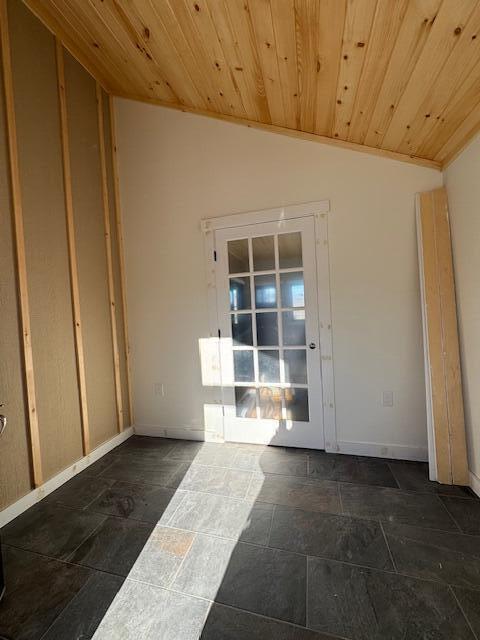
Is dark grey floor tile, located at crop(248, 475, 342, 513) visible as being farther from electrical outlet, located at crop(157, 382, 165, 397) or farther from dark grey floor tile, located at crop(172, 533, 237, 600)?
electrical outlet, located at crop(157, 382, 165, 397)

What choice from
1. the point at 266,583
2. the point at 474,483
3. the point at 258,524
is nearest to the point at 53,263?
the point at 258,524

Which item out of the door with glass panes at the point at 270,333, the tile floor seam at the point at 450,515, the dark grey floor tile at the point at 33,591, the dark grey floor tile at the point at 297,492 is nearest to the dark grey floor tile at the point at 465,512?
the tile floor seam at the point at 450,515

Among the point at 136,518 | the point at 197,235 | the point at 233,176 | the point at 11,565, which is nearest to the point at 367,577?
the point at 136,518

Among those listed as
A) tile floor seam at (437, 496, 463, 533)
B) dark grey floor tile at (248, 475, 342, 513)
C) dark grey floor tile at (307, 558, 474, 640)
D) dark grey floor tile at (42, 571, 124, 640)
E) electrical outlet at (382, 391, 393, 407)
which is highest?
electrical outlet at (382, 391, 393, 407)

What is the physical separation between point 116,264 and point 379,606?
3.13 meters

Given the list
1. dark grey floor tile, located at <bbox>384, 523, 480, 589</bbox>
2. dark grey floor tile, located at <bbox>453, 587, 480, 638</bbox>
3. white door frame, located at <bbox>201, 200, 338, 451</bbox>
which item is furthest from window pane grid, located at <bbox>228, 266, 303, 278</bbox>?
dark grey floor tile, located at <bbox>453, 587, 480, 638</bbox>

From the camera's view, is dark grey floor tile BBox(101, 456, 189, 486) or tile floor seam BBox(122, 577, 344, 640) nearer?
tile floor seam BBox(122, 577, 344, 640)

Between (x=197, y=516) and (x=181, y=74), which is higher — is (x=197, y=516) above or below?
below

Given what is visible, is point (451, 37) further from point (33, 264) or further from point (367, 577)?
point (33, 264)

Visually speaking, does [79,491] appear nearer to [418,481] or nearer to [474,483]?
[418,481]

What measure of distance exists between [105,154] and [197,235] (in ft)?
4.10

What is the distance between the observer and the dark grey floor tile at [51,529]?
5.12 feet

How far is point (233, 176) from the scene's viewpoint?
104 inches

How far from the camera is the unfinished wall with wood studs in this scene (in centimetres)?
186
